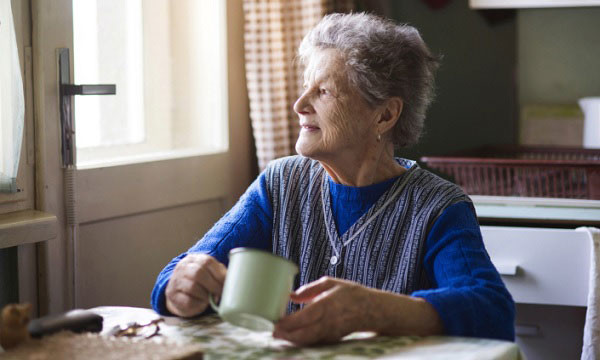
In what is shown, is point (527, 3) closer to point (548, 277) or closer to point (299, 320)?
point (548, 277)

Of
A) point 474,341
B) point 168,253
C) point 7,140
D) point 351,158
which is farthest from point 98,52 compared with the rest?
point 474,341

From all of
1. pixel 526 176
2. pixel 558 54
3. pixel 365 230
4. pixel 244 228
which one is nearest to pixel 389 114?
pixel 365 230

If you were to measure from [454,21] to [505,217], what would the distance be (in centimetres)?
96

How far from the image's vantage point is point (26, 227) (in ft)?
5.79

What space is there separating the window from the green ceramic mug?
3.25 ft

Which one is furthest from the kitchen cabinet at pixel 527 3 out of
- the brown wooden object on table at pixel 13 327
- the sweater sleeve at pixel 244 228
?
the brown wooden object on table at pixel 13 327

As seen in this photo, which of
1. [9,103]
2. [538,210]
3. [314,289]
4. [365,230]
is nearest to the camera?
[314,289]

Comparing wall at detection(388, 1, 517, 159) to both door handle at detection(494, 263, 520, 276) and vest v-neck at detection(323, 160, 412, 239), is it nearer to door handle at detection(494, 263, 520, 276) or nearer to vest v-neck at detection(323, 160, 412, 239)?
door handle at detection(494, 263, 520, 276)

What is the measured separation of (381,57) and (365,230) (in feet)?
1.13

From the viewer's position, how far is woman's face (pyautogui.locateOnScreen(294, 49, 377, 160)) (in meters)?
1.63

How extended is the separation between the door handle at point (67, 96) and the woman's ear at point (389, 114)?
69 cm

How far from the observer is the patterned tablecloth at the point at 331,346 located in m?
1.14

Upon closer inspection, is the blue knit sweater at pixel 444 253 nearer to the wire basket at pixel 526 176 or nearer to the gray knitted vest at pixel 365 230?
the gray knitted vest at pixel 365 230

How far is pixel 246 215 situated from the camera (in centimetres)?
169
